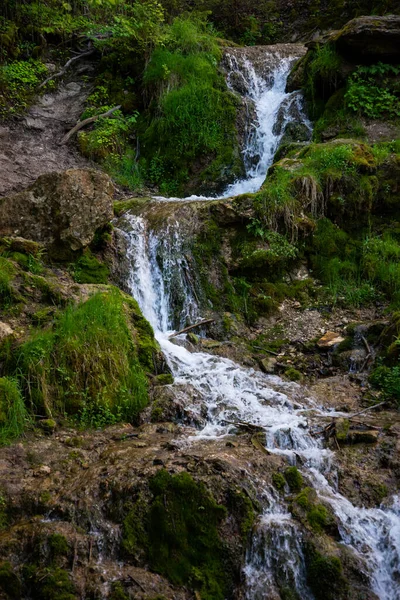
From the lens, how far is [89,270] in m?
7.34

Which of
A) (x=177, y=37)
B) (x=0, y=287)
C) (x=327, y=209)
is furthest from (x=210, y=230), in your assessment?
(x=177, y=37)

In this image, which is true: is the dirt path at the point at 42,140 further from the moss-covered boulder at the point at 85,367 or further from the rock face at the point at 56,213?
the moss-covered boulder at the point at 85,367

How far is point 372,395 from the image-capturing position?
5.89m

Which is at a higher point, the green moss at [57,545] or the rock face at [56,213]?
the rock face at [56,213]

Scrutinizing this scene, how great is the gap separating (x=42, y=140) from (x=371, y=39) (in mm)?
7338

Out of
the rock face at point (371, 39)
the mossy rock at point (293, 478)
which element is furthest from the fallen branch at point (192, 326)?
the rock face at point (371, 39)

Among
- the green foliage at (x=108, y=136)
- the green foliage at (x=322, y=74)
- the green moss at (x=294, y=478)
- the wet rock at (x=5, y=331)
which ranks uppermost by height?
the green foliage at (x=322, y=74)

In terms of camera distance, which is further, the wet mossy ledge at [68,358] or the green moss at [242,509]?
the wet mossy ledge at [68,358]

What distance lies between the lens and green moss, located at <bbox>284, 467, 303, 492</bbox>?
428 cm

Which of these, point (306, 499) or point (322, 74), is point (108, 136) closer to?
point (322, 74)

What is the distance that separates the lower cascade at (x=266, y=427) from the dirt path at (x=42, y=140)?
278cm

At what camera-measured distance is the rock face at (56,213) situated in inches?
281

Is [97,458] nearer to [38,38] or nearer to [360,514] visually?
[360,514]

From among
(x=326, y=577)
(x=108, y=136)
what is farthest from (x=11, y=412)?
(x=108, y=136)
